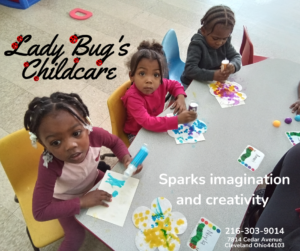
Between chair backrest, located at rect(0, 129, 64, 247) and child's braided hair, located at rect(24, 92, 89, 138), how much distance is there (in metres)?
0.21

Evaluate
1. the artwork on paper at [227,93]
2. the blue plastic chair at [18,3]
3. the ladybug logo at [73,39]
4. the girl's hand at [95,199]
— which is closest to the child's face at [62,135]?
the girl's hand at [95,199]

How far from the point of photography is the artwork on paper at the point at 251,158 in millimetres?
1101

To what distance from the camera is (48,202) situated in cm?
97

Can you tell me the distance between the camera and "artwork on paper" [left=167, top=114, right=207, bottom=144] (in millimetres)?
1184

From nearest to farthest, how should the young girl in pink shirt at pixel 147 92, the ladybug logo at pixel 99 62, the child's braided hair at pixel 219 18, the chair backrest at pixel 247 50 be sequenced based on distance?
the young girl in pink shirt at pixel 147 92
the child's braided hair at pixel 219 18
the chair backrest at pixel 247 50
the ladybug logo at pixel 99 62

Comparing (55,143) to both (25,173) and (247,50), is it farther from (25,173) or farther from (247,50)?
(247,50)

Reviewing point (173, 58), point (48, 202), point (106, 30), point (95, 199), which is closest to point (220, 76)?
point (173, 58)

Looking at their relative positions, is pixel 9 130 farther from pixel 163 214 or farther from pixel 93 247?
pixel 163 214

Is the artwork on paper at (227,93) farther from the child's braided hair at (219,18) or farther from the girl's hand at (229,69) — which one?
the child's braided hair at (219,18)

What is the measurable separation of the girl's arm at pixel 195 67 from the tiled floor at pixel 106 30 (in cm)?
92

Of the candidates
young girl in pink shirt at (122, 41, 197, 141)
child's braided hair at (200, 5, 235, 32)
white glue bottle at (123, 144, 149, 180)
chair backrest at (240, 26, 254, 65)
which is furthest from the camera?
chair backrest at (240, 26, 254, 65)

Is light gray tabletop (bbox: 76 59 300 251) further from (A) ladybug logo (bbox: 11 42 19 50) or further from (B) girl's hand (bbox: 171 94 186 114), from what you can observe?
(A) ladybug logo (bbox: 11 42 19 50)

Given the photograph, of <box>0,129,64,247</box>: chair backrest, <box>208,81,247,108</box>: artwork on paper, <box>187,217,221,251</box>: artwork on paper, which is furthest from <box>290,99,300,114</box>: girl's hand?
<box>0,129,64,247</box>: chair backrest

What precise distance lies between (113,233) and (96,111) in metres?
1.48
